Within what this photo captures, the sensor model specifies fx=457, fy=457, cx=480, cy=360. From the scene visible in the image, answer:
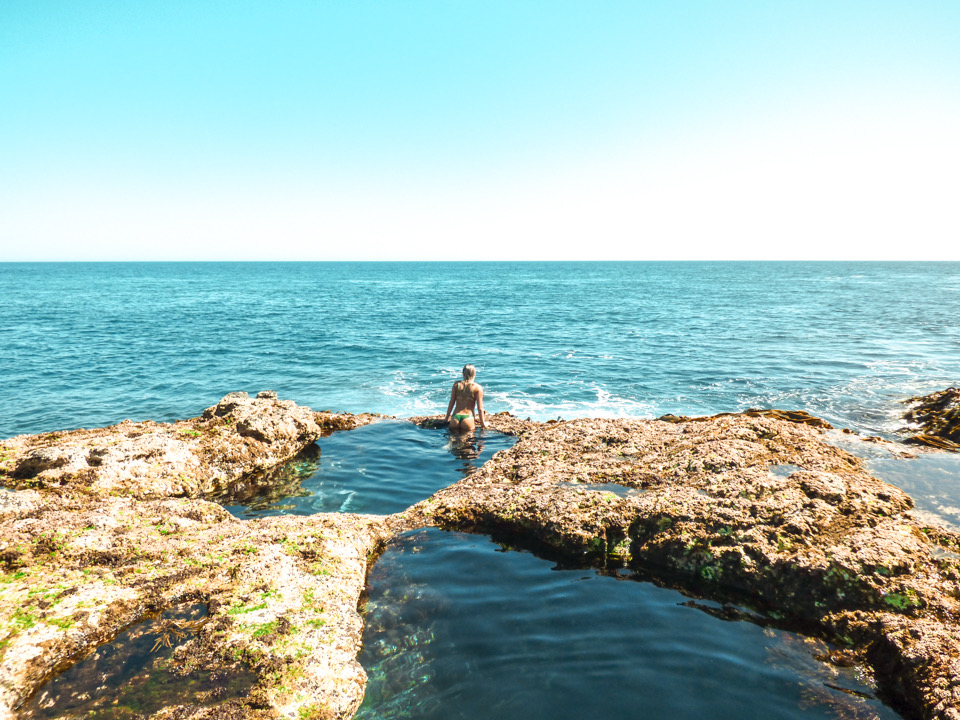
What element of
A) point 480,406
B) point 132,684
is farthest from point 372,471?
point 132,684

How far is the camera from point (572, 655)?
5.27 meters

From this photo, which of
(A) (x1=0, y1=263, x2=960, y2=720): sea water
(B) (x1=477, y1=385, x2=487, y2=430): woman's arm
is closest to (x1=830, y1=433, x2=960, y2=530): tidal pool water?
(A) (x1=0, y1=263, x2=960, y2=720): sea water

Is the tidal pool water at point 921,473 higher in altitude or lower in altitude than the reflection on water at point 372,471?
higher

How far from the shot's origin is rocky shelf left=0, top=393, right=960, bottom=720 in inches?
184

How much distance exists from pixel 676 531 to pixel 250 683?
559 cm

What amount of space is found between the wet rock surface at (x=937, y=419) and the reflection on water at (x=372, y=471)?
10.9 metres

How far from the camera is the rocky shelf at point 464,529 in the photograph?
466cm

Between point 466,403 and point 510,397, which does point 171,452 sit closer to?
point 466,403

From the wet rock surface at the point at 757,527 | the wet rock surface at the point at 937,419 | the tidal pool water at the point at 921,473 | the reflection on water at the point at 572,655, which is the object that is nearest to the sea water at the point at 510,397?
the reflection on water at the point at 572,655

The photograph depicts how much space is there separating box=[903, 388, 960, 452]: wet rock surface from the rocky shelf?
191 inches

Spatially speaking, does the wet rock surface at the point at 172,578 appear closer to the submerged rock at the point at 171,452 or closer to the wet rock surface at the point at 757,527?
the submerged rock at the point at 171,452

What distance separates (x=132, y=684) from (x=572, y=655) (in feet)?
14.8

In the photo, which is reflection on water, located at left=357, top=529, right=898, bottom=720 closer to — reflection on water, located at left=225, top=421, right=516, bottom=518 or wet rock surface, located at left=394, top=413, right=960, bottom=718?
wet rock surface, located at left=394, top=413, right=960, bottom=718

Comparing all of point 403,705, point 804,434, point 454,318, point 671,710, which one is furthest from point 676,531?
point 454,318
